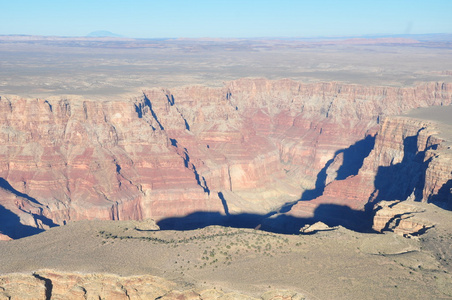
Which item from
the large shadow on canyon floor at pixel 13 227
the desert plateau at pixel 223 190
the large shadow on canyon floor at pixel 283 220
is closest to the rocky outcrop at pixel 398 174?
the desert plateau at pixel 223 190

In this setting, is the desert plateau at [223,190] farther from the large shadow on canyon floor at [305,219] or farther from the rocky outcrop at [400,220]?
the large shadow on canyon floor at [305,219]

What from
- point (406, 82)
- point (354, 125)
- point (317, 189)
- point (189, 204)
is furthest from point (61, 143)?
point (406, 82)

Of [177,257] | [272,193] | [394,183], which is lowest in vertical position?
[272,193]

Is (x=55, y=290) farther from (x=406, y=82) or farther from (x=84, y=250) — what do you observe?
(x=406, y=82)

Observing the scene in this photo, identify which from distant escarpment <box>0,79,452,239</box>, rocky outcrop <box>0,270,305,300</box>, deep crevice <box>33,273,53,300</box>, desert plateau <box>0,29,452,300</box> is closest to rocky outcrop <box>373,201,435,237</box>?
desert plateau <box>0,29,452,300</box>

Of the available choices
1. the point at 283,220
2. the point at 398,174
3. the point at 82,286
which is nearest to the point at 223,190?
the point at 283,220

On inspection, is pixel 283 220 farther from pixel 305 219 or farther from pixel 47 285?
pixel 47 285
